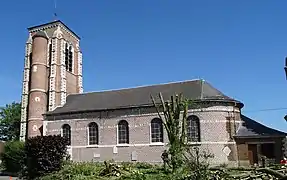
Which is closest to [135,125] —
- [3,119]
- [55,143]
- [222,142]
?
[222,142]

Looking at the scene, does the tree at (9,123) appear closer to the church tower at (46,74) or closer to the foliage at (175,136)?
the church tower at (46,74)

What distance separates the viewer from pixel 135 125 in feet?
92.0

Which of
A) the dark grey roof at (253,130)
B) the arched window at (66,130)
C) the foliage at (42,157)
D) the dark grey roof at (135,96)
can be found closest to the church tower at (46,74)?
the dark grey roof at (135,96)

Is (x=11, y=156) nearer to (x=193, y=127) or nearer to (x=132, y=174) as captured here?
(x=193, y=127)

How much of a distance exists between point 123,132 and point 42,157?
1314 centimetres

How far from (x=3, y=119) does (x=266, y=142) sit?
43.6 metres

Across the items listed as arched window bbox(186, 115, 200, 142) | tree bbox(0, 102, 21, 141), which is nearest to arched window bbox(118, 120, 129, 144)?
arched window bbox(186, 115, 200, 142)

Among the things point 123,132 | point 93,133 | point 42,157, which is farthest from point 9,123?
point 42,157

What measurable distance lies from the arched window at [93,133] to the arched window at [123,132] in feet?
7.71

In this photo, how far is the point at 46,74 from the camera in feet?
115

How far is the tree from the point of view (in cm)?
5231

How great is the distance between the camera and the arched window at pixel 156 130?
27250 millimetres

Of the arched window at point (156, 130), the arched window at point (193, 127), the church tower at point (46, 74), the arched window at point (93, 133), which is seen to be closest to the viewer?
the arched window at point (193, 127)

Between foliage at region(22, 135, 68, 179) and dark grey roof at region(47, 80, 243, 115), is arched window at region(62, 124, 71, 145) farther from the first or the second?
foliage at region(22, 135, 68, 179)
